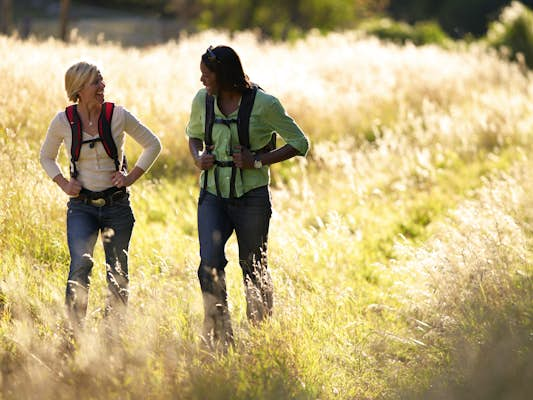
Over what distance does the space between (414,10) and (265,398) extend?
42940 mm

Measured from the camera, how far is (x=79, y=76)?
423 centimetres

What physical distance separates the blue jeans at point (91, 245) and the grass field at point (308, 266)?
0.37 ft

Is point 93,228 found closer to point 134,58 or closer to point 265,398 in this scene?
point 265,398

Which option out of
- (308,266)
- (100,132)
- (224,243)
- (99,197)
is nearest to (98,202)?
(99,197)

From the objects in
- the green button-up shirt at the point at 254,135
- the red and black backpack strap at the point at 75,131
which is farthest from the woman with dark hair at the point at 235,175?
the red and black backpack strap at the point at 75,131

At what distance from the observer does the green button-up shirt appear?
4.36 meters

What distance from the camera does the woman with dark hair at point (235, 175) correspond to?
14.2ft

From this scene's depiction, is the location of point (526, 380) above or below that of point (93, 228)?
below

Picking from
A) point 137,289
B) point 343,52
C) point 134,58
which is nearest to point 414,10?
point 343,52

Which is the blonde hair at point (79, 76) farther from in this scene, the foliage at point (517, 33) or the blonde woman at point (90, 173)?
the foliage at point (517, 33)

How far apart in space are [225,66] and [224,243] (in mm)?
981

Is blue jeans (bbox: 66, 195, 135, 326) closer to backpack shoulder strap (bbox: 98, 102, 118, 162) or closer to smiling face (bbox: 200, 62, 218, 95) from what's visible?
backpack shoulder strap (bbox: 98, 102, 118, 162)

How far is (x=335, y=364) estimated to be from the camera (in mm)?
4453

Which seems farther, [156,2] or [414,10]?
[414,10]
